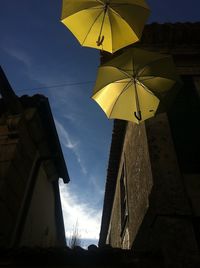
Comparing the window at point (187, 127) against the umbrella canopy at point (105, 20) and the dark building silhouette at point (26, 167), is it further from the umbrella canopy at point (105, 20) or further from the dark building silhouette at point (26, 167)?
the dark building silhouette at point (26, 167)

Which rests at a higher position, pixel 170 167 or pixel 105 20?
pixel 105 20

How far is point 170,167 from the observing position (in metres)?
5.33

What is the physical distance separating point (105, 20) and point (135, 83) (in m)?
1.51

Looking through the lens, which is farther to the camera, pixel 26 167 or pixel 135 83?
pixel 26 167

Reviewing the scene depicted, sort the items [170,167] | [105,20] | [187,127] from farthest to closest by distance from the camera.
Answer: [187,127]
[105,20]
[170,167]

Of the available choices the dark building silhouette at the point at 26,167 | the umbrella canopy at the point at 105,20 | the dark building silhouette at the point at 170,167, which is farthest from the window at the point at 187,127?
the dark building silhouette at the point at 26,167

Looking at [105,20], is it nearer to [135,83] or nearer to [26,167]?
[135,83]

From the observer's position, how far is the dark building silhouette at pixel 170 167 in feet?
14.4

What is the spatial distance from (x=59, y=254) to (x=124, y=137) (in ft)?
19.5

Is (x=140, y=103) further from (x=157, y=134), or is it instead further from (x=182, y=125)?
(x=182, y=125)

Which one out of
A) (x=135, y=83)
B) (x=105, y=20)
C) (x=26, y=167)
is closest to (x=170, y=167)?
(x=135, y=83)

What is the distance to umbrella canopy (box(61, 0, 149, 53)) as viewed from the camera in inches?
207

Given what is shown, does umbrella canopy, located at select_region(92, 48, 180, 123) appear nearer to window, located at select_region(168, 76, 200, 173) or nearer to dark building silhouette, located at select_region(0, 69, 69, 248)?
window, located at select_region(168, 76, 200, 173)

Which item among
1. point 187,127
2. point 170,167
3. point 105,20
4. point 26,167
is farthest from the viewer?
point 26,167
